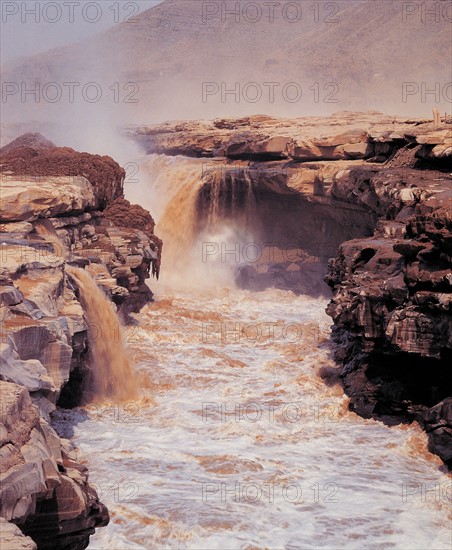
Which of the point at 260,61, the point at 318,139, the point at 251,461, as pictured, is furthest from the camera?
the point at 260,61

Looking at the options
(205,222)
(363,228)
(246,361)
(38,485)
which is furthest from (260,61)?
(38,485)

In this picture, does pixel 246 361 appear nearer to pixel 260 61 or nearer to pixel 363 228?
pixel 363 228

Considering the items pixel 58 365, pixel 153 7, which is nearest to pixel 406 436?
pixel 58 365

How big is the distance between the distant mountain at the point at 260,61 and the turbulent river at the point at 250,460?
4851 centimetres

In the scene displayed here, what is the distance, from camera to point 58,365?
11.7 meters

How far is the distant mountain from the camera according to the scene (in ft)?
246

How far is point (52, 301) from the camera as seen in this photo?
13.4m

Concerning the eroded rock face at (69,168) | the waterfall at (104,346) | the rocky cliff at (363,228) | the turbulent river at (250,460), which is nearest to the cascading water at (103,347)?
the waterfall at (104,346)

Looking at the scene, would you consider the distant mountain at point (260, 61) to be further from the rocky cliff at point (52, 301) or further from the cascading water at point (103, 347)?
the cascading water at point (103, 347)

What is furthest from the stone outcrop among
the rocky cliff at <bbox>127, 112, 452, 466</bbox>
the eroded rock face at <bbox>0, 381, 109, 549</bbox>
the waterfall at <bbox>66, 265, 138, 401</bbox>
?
the eroded rock face at <bbox>0, 381, 109, 549</bbox>

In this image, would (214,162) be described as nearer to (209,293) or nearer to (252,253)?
(252,253)

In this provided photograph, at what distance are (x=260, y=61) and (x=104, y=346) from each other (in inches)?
3215

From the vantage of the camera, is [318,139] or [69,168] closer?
[69,168]

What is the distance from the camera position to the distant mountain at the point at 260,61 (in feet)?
246
